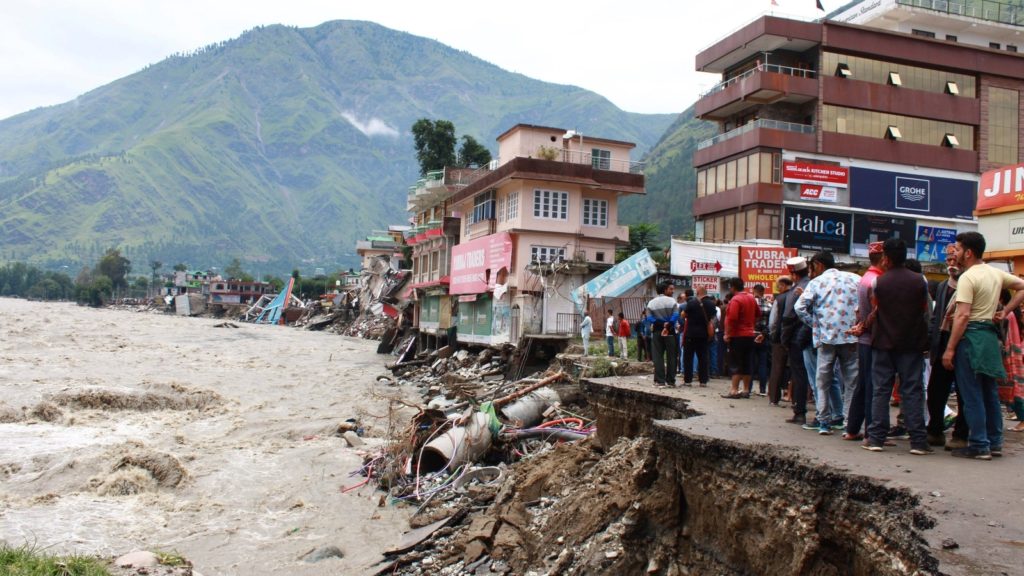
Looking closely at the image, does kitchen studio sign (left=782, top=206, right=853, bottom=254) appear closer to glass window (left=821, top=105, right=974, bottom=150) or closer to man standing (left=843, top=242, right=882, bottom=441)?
glass window (left=821, top=105, right=974, bottom=150)

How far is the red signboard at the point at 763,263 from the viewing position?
66.1ft

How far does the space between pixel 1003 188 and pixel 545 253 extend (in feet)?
66.8

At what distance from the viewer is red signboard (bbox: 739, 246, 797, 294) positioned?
66.1 ft

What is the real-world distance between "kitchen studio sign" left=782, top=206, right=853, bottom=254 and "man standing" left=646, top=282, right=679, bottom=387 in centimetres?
2528

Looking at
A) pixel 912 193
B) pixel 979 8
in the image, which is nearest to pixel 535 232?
pixel 912 193

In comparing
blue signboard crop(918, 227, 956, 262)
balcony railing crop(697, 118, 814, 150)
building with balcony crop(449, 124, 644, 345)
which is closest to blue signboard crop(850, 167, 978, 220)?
blue signboard crop(918, 227, 956, 262)

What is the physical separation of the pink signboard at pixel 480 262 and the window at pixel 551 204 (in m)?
1.91

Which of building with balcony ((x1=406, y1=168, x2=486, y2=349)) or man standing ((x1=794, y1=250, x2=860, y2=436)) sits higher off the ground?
building with balcony ((x1=406, y1=168, x2=486, y2=349))

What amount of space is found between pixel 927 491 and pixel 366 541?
27.2ft

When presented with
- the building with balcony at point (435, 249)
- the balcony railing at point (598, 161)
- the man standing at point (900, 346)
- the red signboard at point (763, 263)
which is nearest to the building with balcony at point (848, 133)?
the balcony railing at point (598, 161)

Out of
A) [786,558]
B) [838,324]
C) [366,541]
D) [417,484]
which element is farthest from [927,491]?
[417,484]

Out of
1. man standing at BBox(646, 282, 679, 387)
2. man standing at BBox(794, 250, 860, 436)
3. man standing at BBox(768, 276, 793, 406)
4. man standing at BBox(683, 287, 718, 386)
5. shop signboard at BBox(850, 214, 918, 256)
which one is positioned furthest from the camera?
shop signboard at BBox(850, 214, 918, 256)

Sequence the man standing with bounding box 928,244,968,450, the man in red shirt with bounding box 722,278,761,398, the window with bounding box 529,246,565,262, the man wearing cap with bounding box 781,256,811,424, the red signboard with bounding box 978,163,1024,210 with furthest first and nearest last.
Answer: the window with bounding box 529,246,565,262 → the red signboard with bounding box 978,163,1024,210 → the man in red shirt with bounding box 722,278,761,398 → the man wearing cap with bounding box 781,256,811,424 → the man standing with bounding box 928,244,968,450

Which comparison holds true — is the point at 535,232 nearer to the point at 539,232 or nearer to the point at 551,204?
the point at 539,232
